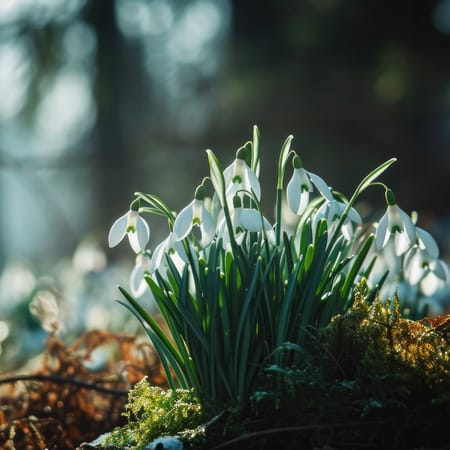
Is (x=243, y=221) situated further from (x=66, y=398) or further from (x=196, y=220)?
(x=66, y=398)

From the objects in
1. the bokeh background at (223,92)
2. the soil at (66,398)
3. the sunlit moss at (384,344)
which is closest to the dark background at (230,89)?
the bokeh background at (223,92)

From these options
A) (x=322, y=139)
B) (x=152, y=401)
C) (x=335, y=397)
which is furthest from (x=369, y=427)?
(x=322, y=139)

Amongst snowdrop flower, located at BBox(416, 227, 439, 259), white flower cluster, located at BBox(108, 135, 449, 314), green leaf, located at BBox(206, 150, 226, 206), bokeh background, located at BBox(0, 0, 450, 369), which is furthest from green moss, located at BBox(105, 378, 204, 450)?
bokeh background, located at BBox(0, 0, 450, 369)

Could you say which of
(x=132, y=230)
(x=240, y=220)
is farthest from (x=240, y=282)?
(x=132, y=230)

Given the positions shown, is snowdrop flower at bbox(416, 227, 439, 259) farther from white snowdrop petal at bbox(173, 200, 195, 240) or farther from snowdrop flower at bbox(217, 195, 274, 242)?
white snowdrop petal at bbox(173, 200, 195, 240)

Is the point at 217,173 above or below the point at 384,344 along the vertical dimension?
above

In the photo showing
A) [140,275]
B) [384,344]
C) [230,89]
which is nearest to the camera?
[384,344]
